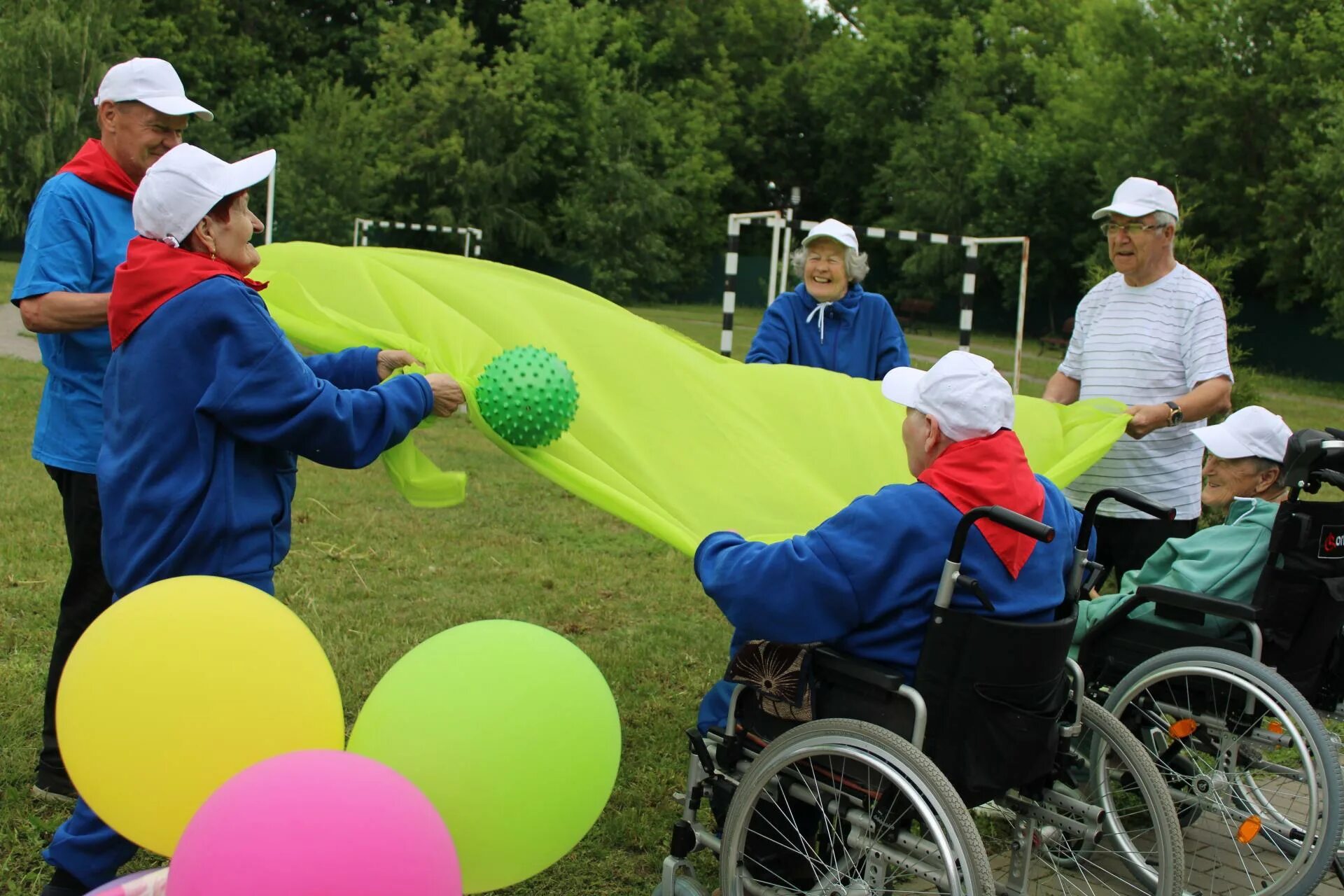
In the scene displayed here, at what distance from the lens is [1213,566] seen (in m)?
3.65

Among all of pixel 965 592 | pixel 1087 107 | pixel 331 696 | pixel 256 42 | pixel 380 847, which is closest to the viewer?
pixel 380 847

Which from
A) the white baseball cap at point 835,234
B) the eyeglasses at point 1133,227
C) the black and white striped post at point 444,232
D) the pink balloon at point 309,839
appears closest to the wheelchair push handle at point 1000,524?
the pink balloon at point 309,839

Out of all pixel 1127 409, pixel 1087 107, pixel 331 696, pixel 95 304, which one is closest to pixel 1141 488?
pixel 1127 409

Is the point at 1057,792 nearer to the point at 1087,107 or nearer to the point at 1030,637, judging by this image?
the point at 1030,637

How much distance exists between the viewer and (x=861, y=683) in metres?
2.74

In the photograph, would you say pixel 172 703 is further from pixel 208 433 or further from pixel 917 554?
pixel 917 554

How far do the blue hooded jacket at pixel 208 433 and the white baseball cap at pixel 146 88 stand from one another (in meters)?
0.93

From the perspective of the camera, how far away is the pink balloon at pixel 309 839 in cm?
187

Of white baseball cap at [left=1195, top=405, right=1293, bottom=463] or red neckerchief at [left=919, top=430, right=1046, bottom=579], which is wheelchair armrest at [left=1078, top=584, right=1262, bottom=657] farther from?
red neckerchief at [left=919, top=430, right=1046, bottom=579]

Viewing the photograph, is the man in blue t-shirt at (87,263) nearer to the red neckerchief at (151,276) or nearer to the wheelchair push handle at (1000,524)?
the red neckerchief at (151,276)

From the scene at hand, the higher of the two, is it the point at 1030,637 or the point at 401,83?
the point at 401,83

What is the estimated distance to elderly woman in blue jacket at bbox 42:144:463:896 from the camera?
8.04 feet

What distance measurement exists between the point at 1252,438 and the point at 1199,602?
62 centimetres

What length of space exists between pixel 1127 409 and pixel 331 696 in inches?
109
